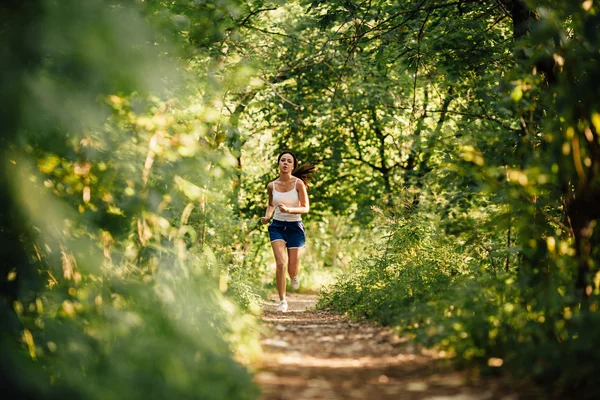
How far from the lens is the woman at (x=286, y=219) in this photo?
9.45 meters

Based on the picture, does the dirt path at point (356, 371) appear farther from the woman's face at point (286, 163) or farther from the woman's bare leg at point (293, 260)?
the woman's face at point (286, 163)

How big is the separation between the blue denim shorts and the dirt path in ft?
9.69

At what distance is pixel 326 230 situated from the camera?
23406 millimetres

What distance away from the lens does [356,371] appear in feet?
16.0

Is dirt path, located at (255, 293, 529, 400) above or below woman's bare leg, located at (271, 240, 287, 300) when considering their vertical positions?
below

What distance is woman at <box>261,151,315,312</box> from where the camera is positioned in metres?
9.45

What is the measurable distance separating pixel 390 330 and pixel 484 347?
1.70m

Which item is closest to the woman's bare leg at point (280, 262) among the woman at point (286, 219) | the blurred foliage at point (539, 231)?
the woman at point (286, 219)

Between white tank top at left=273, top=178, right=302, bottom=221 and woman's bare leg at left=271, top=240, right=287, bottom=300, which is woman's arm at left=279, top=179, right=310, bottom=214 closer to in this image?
white tank top at left=273, top=178, right=302, bottom=221

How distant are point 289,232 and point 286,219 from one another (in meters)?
0.19

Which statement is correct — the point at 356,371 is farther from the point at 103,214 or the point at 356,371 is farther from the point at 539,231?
the point at 103,214

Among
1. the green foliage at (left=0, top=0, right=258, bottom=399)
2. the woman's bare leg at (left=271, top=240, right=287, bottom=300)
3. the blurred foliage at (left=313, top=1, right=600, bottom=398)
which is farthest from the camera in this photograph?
the woman's bare leg at (left=271, top=240, right=287, bottom=300)

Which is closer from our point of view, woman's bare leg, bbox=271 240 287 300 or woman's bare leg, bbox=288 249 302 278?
woman's bare leg, bbox=271 240 287 300

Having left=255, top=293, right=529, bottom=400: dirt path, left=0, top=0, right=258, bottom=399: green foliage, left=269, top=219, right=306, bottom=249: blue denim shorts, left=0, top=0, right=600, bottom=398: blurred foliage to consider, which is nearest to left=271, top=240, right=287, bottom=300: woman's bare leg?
left=269, top=219, right=306, bottom=249: blue denim shorts
